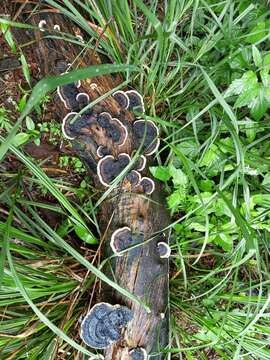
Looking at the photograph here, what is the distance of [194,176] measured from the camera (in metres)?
1.43

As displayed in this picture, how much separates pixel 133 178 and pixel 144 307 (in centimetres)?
Answer: 39

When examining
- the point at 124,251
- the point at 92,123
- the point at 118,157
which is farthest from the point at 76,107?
the point at 124,251

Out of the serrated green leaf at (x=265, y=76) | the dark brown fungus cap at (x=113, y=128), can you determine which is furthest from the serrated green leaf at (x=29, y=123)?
the serrated green leaf at (x=265, y=76)

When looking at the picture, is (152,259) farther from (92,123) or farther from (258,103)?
(258,103)

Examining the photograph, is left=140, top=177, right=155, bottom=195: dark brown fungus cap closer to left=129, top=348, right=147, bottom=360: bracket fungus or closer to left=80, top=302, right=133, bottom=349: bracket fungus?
left=80, top=302, right=133, bottom=349: bracket fungus

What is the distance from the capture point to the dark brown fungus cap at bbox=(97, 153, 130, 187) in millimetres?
1255

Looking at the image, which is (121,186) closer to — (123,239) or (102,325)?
(123,239)

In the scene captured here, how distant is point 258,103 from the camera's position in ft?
4.22

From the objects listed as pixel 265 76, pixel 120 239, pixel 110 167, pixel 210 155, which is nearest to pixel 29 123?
pixel 110 167

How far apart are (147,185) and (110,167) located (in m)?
0.13

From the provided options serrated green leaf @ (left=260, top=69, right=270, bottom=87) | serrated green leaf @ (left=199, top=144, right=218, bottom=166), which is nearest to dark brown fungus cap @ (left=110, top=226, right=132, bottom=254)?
serrated green leaf @ (left=199, top=144, right=218, bottom=166)

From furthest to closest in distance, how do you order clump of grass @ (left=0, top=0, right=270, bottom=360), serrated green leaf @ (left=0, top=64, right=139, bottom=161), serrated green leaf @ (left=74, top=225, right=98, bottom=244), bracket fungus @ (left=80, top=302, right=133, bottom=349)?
serrated green leaf @ (left=74, top=225, right=98, bottom=244), clump of grass @ (left=0, top=0, right=270, bottom=360), bracket fungus @ (left=80, top=302, right=133, bottom=349), serrated green leaf @ (left=0, top=64, right=139, bottom=161)

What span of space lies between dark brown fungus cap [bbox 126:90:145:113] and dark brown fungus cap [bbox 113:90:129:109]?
0.02 meters

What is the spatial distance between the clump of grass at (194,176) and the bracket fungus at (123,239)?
0.41 ft
